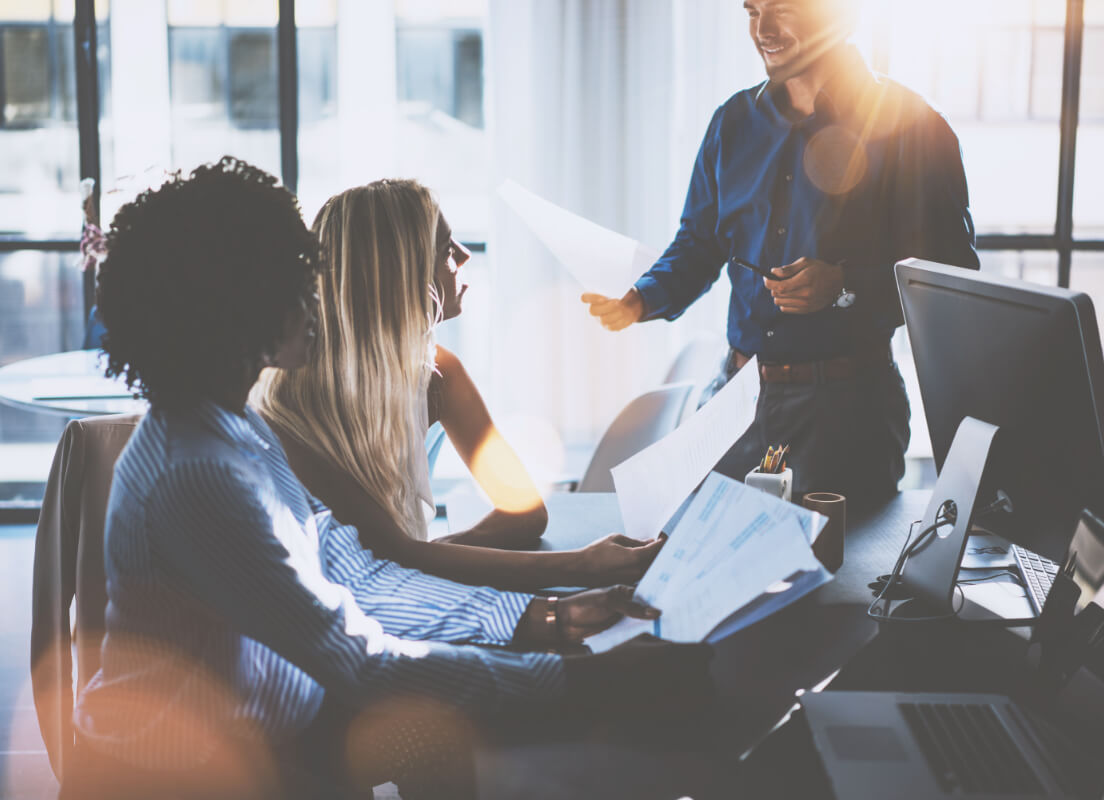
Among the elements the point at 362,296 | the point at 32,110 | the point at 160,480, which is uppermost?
the point at 32,110

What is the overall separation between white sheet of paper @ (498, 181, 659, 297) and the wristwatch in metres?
0.41

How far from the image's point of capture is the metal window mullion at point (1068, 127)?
402cm

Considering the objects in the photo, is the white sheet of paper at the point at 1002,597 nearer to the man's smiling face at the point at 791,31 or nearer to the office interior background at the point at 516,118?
the man's smiling face at the point at 791,31

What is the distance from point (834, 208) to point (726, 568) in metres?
1.35

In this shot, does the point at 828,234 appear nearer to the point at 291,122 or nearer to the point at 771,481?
the point at 771,481

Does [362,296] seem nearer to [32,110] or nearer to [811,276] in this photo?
[811,276]

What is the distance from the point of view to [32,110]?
15.0 ft

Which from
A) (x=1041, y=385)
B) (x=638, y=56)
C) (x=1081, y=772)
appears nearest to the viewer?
(x=1081, y=772)

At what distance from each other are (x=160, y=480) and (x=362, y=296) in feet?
1.94

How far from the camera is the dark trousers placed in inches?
76.9

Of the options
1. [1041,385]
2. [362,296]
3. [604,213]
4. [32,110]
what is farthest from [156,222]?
[32,110]

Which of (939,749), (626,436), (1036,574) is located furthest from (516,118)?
(939,749)

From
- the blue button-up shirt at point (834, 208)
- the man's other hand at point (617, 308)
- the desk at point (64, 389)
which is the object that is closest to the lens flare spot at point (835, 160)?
the blue button-up shirt at point (834, 208)

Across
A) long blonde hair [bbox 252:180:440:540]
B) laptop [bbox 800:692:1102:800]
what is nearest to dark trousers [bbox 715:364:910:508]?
long blonde hair [bbox 252:180:440:540]
